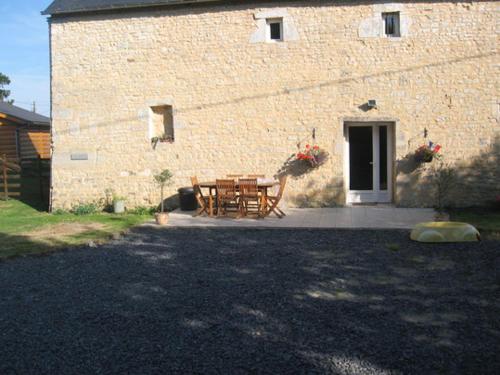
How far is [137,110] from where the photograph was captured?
11.6m

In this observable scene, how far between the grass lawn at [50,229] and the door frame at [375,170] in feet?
15.3

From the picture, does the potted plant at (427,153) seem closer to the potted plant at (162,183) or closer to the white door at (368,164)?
the white door at (368,164)

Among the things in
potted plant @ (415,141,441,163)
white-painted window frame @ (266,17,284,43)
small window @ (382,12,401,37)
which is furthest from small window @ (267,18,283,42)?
potted plant @ (415,141,441,163)

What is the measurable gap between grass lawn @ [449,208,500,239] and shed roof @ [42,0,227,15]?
7136 millimetres

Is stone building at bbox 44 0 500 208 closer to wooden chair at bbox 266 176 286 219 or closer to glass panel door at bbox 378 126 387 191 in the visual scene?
glass panel door at bbox 378 126 387 191

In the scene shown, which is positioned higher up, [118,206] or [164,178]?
[164,178]

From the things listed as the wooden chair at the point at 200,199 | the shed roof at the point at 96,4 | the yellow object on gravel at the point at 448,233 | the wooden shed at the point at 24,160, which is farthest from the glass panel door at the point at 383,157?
the wooden shed at the point at 24,160

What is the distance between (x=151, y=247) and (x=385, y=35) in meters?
6.92

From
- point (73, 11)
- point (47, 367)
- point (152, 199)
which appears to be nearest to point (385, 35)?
point (152, 199)

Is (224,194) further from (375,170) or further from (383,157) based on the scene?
(383,157)

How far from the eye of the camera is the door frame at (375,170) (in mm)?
11070

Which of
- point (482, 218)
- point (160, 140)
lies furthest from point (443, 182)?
point (160, 140)

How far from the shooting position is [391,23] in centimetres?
1075

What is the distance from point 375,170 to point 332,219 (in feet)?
7.87
